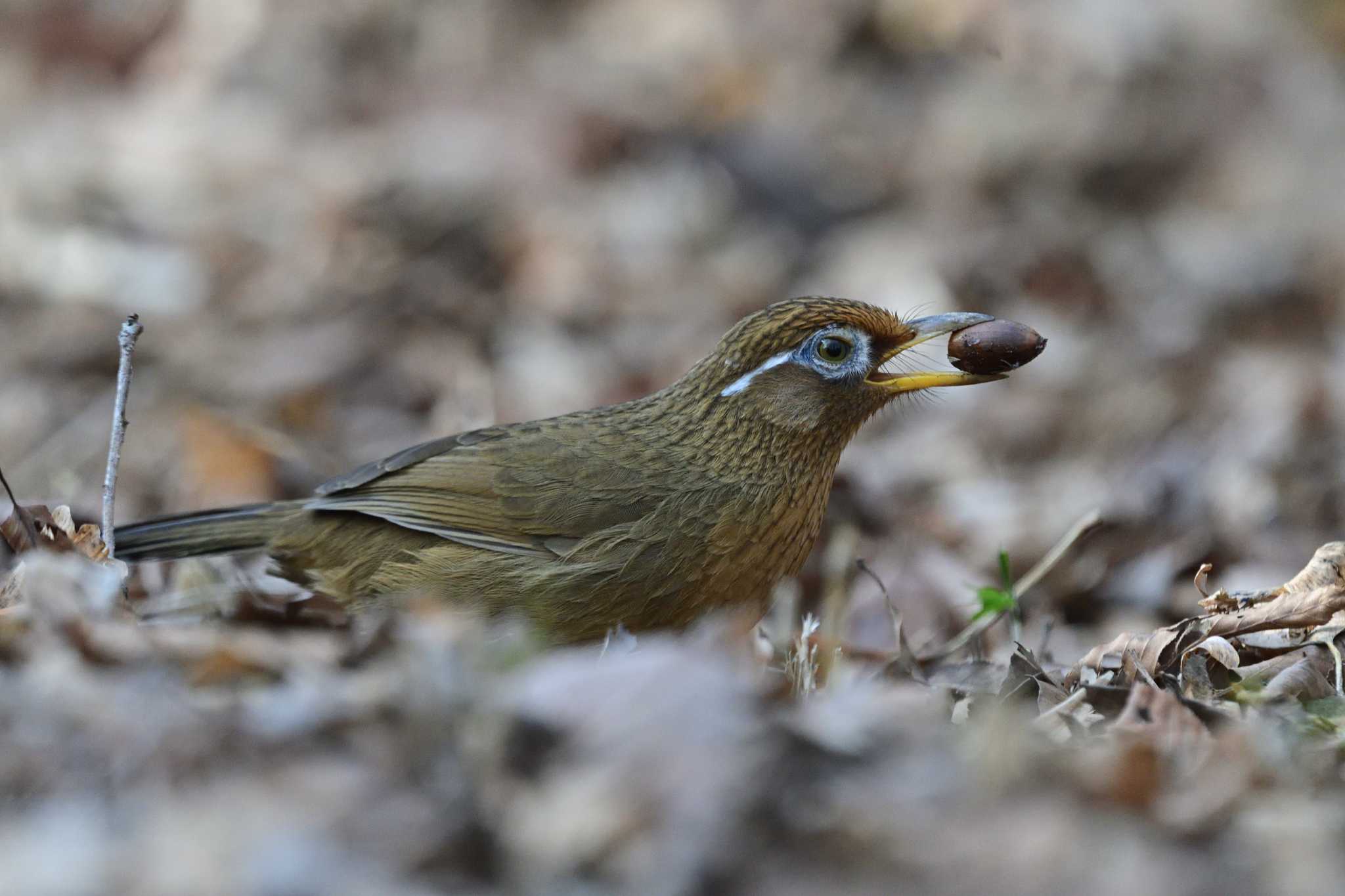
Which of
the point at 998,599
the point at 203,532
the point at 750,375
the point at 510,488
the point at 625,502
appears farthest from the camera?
the point at 203,532

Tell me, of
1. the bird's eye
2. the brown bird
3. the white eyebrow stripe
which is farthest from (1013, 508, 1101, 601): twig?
the white eyebrow stripe

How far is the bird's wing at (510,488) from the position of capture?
180 inches

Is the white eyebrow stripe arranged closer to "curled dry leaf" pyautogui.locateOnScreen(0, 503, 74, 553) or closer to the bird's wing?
the bird's wing

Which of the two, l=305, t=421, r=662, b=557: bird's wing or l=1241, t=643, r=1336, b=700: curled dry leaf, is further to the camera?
l=305, t=421, r=662, b=557: bird's wing

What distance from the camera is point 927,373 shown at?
15.8ft

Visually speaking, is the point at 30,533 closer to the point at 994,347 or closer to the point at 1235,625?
the point at 994,347

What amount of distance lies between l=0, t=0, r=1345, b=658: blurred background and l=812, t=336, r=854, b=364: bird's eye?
0.96 m

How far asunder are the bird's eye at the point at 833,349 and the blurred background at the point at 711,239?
3.14 feet

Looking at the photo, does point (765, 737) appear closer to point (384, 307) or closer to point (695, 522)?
point (695, 522)

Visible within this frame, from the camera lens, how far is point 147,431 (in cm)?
751

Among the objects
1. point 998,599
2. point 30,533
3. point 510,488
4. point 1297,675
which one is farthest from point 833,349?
point 30,533

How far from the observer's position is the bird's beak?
184 inches

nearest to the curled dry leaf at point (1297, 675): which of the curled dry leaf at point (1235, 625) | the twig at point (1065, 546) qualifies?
the curled dry leaf at point (1235, 625)

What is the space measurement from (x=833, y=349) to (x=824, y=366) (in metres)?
0.06
